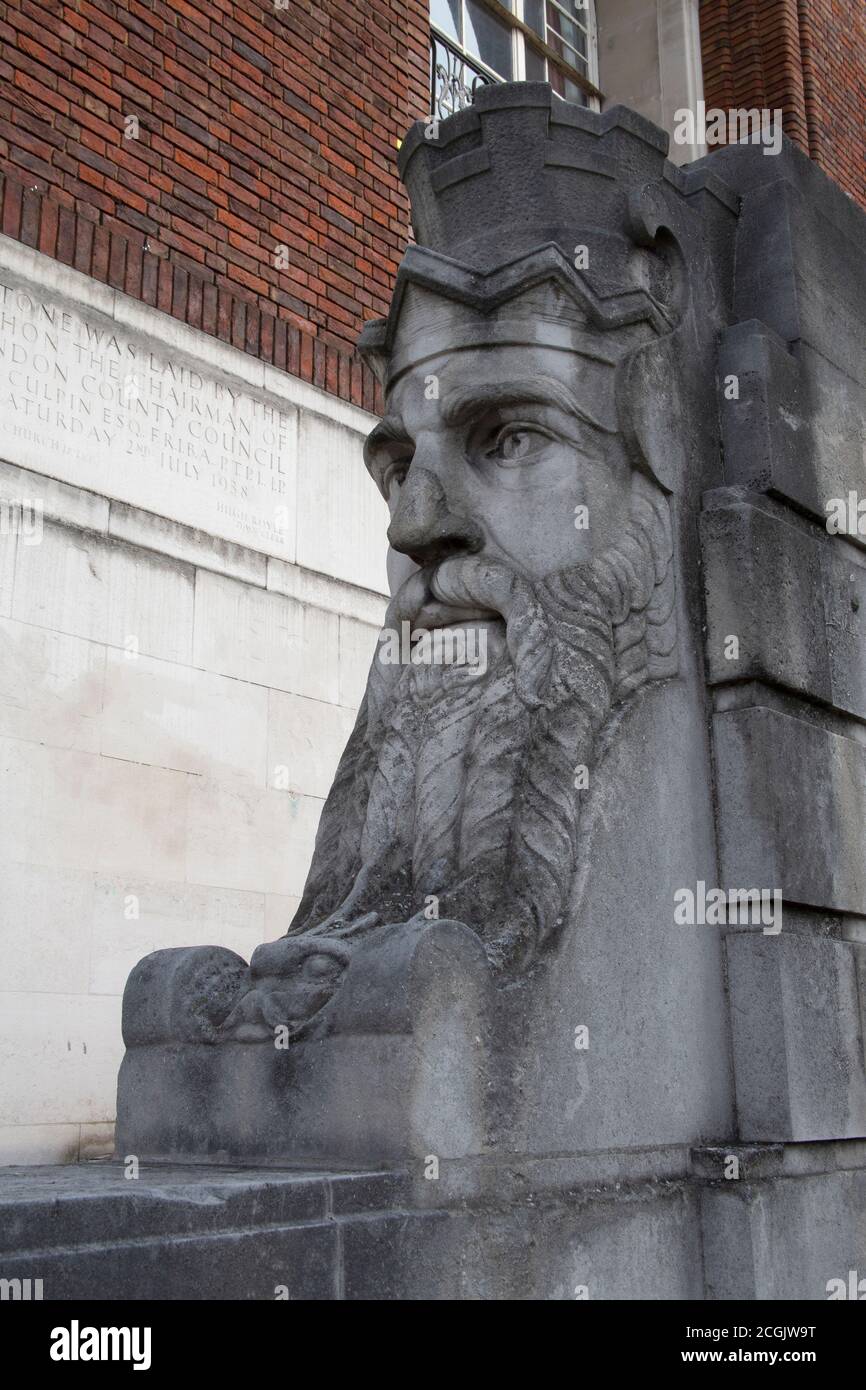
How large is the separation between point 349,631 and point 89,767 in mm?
1916

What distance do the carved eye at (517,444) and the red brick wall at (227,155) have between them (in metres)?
3.56

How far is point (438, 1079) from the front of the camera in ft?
9.12

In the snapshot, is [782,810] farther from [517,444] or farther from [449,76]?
[449,76]

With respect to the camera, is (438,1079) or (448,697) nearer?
(438,1079)

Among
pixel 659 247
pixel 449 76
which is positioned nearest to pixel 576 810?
pixel 659 247

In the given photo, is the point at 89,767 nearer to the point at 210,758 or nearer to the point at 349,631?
the point at 210,758

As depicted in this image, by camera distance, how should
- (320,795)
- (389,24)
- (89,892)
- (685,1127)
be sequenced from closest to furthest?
(685,1127) < (89,892) < (320,795) < (389,24)

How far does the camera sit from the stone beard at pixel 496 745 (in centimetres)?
A: 317

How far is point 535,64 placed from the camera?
11.9 metres

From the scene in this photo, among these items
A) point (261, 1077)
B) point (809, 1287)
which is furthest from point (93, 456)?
point (809, 1287)

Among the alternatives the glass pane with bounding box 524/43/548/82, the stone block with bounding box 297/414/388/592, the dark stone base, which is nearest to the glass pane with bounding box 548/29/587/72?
the glass pane with bounding box 524/43/548/82

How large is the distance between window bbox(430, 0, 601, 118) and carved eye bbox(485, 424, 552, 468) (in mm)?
7003

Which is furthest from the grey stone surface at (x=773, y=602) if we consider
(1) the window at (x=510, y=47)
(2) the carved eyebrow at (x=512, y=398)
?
(1) the window at (x=510, y=47)

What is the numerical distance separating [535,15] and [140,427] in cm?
717
